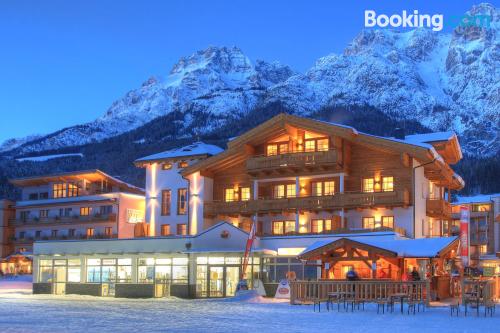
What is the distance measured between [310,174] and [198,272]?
33.0ft

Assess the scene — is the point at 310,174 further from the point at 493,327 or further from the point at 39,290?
the point at 493,327

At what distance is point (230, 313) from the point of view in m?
27.1

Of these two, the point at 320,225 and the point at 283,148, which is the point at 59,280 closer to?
the point at 283,148

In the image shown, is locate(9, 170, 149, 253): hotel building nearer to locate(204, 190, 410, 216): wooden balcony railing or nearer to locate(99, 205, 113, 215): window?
locate(99, 205, 113, 215): window

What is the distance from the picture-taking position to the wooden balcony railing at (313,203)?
148ft

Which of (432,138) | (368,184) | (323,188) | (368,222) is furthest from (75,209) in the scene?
(368,222)

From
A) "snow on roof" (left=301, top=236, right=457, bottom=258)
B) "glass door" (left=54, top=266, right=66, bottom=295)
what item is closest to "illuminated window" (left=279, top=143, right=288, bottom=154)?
"snow on roof" (left=301, top=236, right=457, bottom=258)

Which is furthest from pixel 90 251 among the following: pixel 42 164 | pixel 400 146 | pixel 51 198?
pixel 42 164

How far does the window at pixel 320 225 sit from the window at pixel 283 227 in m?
1.39

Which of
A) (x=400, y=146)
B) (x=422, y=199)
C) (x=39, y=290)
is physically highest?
(x=400, y=146)

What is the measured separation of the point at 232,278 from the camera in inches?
1716

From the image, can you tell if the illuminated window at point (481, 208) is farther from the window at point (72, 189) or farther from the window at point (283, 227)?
the window at point (283, 227)

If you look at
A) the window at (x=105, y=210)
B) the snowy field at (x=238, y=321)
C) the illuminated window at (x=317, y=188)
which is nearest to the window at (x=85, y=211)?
the window at (x=105, y=210)

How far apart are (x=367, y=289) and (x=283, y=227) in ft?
65.6
